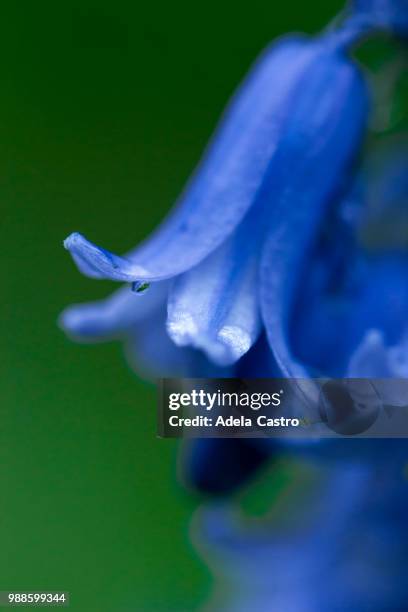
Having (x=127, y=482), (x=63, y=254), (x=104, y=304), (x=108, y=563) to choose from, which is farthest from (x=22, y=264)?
(x=108, y=563)

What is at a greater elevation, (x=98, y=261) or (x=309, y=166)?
(x=309, y=166)

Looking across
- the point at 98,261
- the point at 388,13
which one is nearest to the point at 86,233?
the point at 98,261

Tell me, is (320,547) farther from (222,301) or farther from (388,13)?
(388,13)

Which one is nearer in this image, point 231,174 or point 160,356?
point 231,174


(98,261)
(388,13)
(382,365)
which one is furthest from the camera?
(388,13)

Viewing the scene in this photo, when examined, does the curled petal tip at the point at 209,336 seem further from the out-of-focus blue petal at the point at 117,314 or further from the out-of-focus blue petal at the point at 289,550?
the out-of-focus blue petal at the point at 289,550

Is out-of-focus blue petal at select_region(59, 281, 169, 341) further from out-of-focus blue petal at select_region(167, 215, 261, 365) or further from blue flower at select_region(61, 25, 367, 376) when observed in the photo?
out-of-focus blue petal at select_region(167, 215, 261, 365)

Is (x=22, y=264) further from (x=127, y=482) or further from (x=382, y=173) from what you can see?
(x=382, y=173)

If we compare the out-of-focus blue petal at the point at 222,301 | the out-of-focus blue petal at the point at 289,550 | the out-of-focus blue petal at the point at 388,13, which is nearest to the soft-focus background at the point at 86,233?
the out-of-focus blue petal at the point at 289,550
